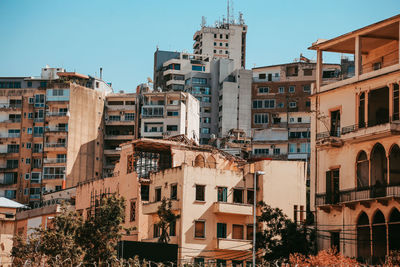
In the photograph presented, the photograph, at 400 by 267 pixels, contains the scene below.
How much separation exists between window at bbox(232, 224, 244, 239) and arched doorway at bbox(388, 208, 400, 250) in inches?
685

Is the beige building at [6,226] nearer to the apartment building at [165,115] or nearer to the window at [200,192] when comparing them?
the window at [200,192]

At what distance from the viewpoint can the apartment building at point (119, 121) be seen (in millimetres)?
123562

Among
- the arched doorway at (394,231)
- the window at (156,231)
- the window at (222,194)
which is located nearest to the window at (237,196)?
the window at (222,194)

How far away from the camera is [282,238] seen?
2176 inches

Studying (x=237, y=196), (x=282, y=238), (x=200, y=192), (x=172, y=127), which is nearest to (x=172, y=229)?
(x=200, y=192)

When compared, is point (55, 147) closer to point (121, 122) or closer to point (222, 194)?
point (121, 122)

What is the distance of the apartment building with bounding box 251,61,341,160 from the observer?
114 meters

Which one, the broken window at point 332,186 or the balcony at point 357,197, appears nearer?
the balcony at point 357,197

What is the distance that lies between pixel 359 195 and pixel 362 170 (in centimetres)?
213

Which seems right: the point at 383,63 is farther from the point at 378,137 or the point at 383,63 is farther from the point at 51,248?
the point at 51,248

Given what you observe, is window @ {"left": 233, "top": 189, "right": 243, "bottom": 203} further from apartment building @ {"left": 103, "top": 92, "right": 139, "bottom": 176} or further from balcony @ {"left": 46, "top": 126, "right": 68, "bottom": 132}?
apartment building @ {"left": 103, "top": 92, "right": 139, "bottom": 176}

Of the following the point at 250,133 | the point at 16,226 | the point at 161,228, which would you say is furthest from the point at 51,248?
the point at 250,133

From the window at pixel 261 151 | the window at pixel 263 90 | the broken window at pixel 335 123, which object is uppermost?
the window at pixel 263 90

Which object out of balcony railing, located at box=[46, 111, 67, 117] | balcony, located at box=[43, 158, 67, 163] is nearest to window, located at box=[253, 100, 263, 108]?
balcony railing, located at box=[46, 111, 67, 117]
